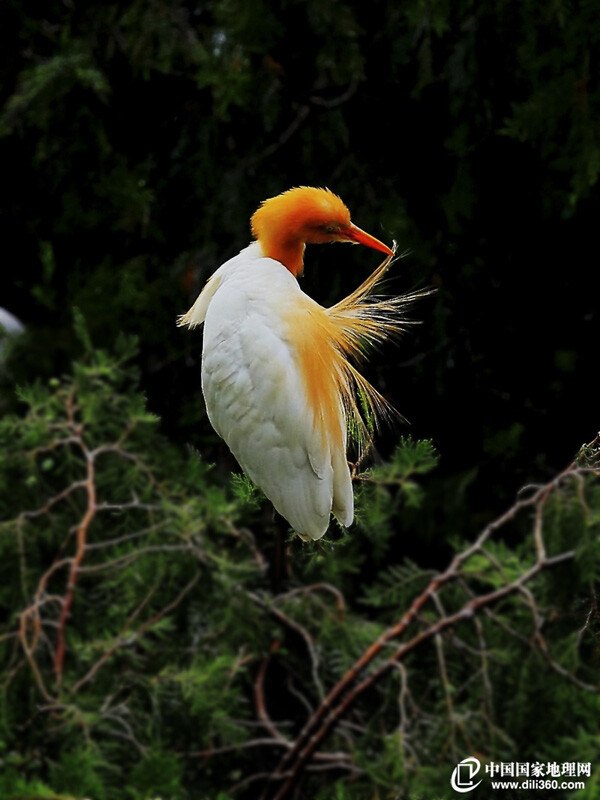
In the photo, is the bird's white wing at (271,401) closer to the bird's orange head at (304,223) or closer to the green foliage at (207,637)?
the bird's orange head at (304,223)

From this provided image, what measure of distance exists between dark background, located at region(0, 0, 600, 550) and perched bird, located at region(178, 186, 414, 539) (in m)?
0.61

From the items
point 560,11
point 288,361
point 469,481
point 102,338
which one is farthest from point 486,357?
point 288,361

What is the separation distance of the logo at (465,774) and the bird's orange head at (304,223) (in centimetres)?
75

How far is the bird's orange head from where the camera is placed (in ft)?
2.28

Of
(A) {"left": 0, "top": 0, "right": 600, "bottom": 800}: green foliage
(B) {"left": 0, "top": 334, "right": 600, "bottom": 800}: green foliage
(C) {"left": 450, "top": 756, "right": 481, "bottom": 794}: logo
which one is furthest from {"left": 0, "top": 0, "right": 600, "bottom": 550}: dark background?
(C) {"left": 450, "top": 756, "right": 481, "bottom": 794}: logo

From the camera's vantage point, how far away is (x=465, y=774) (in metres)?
1.25

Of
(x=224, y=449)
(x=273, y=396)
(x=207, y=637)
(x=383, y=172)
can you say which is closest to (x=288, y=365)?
(x=273, y=396)

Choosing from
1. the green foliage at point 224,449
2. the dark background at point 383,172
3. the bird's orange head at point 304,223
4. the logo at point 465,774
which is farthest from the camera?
the dark background at point 383,172

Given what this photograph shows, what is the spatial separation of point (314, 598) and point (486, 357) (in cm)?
47

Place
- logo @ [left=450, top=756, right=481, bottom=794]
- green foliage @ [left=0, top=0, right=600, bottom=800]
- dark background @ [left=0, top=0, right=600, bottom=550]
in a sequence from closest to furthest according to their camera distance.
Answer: logo @ [left=450, top=756, right=481, bottom=794]
green foliage @ [left=0, top=0, right=600, bottom=800]
dark background @ [left=0, top=0, right=600, bottom=550]

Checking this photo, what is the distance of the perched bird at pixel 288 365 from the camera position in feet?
2.39

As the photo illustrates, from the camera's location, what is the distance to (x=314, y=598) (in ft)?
5.21

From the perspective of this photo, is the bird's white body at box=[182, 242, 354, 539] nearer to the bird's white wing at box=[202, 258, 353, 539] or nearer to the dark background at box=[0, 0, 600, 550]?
the bird's white wing at box=[202, 258, 353, 539]

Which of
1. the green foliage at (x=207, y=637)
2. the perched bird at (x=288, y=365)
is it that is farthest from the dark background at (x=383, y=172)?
the perched bird at (x=288, y=365)
